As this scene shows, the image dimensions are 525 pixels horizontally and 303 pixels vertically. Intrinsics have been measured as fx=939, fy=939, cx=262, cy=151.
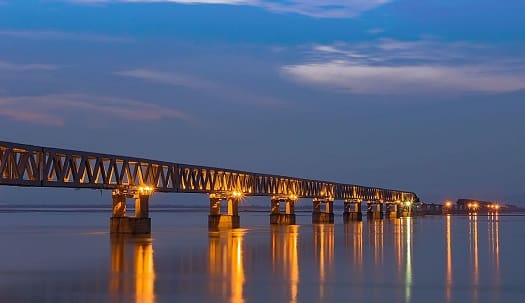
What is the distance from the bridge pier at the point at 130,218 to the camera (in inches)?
3654

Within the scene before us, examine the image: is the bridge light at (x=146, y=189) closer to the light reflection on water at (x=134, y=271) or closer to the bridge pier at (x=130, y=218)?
the bridge pier at (x=130, y=218)

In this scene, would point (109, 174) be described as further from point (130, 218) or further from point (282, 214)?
point (282, 214)

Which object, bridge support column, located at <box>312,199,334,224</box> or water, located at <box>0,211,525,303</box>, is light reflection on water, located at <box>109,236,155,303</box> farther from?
bridge support column, located at <box>312,199,334,224</box>

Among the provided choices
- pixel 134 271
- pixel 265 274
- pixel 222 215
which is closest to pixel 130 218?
pixel 222 215

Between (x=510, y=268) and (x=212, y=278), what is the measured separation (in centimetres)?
1641

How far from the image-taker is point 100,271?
46688mm

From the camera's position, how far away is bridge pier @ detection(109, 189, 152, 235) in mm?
92812

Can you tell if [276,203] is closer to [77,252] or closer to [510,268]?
[77,252]

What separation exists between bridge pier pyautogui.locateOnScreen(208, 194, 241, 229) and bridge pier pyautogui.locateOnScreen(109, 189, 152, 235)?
22.4m

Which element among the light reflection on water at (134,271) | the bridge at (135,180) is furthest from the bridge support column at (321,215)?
the light reflection on water at (134,271)

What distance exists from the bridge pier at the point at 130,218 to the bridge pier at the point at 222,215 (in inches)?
880

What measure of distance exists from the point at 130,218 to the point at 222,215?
31.7 m

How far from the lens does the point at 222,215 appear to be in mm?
124562

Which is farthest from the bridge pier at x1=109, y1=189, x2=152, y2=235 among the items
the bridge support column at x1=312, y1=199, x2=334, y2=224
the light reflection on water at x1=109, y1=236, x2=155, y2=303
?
the bridge support column at x1=312, y1=199, x2=334, y2=224
